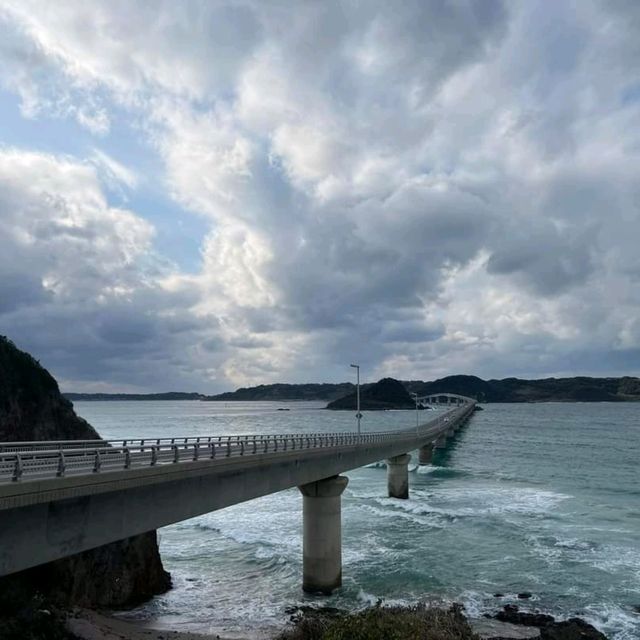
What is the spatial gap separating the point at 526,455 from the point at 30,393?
97349mm

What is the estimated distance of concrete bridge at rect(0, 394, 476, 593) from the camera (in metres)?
16.1

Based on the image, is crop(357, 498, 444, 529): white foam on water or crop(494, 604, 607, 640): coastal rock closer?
crop(494, 604, 607, 640): coastal rock

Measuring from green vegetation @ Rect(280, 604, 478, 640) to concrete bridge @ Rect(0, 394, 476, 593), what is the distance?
6565 millimetres

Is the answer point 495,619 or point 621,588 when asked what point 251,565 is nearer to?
point 495,619

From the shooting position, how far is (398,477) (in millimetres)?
66000

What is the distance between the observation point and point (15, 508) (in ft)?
51.3

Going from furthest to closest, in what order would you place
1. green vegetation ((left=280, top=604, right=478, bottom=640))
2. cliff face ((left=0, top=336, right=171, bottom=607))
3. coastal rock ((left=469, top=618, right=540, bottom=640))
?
cliff face ((left=0, top=336, right=171, bottom=607)) → coastal rock ((left=469, top=618, right=540, bottom=640)) → green vegetation ((left=280, top=604, right=478, bottom=640))

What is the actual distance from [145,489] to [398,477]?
4946 centimetres

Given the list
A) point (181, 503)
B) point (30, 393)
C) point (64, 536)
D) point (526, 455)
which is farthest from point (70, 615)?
point (526, 455)

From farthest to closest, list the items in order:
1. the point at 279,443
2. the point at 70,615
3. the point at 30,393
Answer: the point at 30,393
the point at 279,443
the point at 70,615

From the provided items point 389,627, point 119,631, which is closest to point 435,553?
point 389,627

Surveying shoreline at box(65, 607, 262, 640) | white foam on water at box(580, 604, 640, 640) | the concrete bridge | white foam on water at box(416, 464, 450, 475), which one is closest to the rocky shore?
white foam on water at box(580, 604, 640, 640)

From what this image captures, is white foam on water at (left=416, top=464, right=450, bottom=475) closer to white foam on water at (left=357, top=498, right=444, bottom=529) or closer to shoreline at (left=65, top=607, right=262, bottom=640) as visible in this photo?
white foam on water at (left=357, top=498, right=444, bottom=529)

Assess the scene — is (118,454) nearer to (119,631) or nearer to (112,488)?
(112,488)
